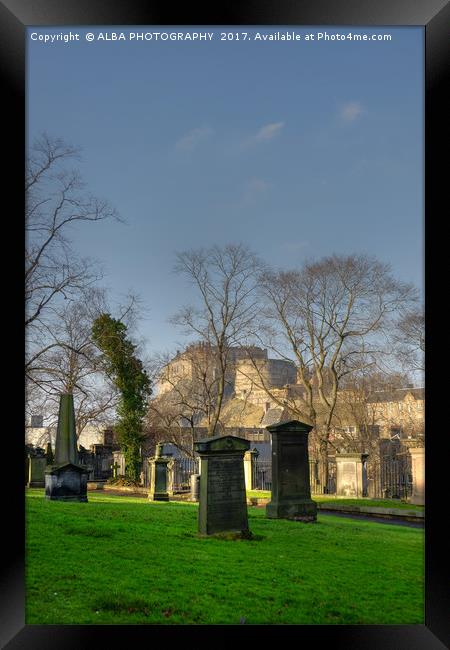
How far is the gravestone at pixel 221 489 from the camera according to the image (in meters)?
8.33

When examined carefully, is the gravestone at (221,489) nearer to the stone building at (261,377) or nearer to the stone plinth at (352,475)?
the stone plinth at (352,475)

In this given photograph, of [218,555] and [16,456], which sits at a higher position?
[16,456]

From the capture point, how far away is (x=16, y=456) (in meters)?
5.64

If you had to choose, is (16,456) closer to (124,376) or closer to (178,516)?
(178,516)

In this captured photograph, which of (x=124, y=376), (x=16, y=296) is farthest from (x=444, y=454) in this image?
(x=124, y=376)

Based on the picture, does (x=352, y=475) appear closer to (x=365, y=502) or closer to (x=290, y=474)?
(x=365, y=502)

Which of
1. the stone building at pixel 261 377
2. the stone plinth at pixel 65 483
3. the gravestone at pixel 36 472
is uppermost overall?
the stone building at pixel 261 377

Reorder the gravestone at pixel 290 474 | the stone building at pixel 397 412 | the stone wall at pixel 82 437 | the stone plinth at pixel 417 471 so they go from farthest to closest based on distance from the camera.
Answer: the stone wall at pixel 82 437 < the stone building at pixel 397 412 < the stone plinth at pixel 417 471 < the gravestone at pixel 290 474

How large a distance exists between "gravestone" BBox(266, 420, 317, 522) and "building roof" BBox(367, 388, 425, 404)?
777cm

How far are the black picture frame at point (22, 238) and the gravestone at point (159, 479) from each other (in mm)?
9953

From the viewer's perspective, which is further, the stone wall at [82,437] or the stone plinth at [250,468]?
the stone wall at [82,437]

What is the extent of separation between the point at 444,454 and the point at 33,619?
422 centimetres

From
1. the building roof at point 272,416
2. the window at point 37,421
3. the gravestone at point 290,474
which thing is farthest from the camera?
the building roof at point 272,416

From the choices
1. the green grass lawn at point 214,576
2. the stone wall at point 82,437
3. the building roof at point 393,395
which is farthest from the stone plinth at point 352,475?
the stone wall at point 82,437
